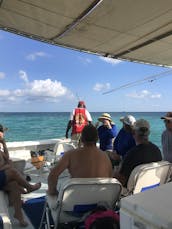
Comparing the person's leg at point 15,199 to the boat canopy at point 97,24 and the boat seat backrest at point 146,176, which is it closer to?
the boat seat backrest at point 146,176

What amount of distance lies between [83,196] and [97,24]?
1.88 meters

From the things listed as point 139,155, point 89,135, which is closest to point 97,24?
point 89,135

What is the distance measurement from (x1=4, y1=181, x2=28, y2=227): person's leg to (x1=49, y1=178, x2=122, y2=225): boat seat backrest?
67 centimetres

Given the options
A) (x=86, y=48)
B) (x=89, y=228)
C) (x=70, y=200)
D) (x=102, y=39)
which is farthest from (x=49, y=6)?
(x=89, y=228)

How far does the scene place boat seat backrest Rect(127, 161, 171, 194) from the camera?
8.18 ft

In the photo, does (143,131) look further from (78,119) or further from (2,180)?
(78,119)

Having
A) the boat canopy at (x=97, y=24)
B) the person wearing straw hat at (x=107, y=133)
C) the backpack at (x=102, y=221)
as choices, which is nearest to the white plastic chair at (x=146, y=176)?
the backpack at (x=102, y=221)

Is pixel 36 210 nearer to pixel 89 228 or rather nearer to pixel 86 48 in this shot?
pixel 89 228

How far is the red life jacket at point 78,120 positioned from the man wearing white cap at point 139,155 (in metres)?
2.88

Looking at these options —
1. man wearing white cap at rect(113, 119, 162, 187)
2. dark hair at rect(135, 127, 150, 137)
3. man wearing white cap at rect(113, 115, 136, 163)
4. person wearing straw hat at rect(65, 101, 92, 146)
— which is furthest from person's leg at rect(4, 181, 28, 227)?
person wearing straw hat at rect(65, 101, 92, 146)

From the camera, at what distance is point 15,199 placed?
300 cm

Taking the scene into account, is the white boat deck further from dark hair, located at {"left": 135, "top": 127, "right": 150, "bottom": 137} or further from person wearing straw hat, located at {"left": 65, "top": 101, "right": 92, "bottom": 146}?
dark hair, located at {"left": 135, "top": 127, "right": 150, "bottom": 137}

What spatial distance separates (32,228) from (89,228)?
3.54ft

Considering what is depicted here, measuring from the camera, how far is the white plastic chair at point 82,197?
7.10ft
